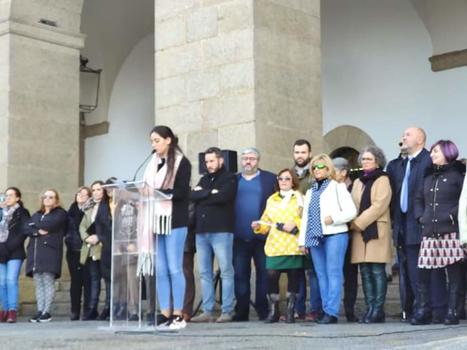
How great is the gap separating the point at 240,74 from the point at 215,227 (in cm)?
199

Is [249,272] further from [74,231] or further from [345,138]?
[345,138]

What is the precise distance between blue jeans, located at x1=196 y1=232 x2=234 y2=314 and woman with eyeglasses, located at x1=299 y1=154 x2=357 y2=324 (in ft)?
2.46

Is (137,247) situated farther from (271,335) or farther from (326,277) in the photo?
(326,277)

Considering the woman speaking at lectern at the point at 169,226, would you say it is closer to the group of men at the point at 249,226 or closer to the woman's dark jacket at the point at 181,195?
the woman's dark jacket at the point at 181,195

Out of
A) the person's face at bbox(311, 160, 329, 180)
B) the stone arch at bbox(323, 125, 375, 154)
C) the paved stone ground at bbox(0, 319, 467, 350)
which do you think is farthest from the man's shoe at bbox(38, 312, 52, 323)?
the stone arch at bbox(323, 125, 375, 154)

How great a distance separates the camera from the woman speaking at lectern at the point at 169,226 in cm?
718

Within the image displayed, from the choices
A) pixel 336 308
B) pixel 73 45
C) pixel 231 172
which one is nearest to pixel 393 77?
Result: pixel 73 45

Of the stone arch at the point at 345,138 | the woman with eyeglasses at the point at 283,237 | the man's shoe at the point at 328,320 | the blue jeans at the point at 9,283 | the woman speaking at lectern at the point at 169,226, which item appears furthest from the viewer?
the stone arch at the point at 345,138

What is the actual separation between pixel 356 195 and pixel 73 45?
629 cm

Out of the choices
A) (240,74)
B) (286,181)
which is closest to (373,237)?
(286,181)

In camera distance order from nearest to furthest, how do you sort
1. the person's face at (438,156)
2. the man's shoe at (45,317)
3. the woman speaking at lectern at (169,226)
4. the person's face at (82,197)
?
1. the woman speaking at lectern at (169,226)
2. the person's face at (438,156)
3. the man's shoe at (45,317)
4. the person's face at (82,197)

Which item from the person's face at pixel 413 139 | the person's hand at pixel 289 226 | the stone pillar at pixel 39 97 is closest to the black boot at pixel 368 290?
the person's hand at pixel 289 226

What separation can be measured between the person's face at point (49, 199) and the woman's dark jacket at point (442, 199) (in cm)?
423

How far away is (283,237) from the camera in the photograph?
8484 millimetres
